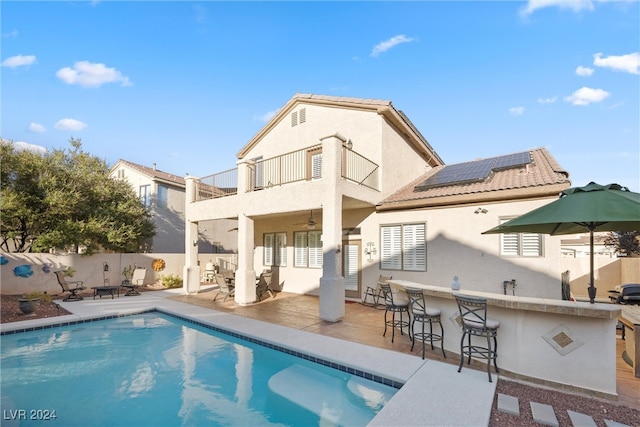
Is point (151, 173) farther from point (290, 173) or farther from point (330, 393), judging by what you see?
point (330, 393)

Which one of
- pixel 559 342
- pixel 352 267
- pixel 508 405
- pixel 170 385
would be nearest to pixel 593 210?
pixel 559 342

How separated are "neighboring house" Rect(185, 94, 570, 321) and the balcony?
0.06 meters

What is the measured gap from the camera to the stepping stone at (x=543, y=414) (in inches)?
156

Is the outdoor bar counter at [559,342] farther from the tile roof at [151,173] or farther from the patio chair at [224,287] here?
the tile roof at [151,173]

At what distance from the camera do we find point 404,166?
13.6m

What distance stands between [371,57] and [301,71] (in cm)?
405

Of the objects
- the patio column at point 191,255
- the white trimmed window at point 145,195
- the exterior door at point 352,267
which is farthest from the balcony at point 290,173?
the white trimmed window at point 145,195

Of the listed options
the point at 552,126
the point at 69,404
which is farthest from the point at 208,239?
the point at 552,126

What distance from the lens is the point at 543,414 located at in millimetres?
4117

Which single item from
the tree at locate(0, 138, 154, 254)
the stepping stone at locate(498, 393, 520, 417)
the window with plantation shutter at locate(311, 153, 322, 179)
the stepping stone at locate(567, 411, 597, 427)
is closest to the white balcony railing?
the window with plantation shutter at locate(311, 153, 322, 179)

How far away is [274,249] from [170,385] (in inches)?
386

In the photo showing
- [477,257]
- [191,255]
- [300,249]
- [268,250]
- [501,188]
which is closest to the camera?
[501,188]

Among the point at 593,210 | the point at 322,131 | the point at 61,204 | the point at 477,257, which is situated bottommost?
the point at 477,257

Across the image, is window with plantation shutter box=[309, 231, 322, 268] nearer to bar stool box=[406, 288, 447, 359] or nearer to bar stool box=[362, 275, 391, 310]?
bar stool box=[362, 275, 391, 310]
